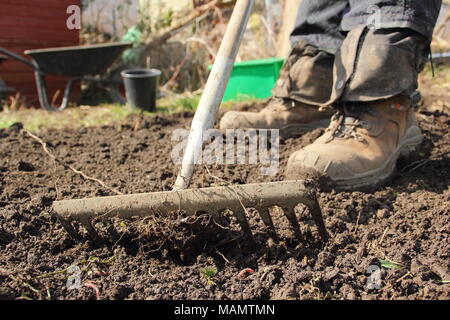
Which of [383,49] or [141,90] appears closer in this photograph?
[383,49]

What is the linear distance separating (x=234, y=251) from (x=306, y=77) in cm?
127

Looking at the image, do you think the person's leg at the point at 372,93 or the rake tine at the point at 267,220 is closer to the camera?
the rake tine at the point at 267,220

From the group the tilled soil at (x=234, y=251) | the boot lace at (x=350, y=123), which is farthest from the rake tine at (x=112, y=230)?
the boot lace at (x=350, y=123)

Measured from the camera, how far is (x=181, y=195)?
56.2 inches

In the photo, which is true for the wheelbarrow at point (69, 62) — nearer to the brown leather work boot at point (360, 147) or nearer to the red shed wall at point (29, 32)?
the red shed wall at point (29, 32)

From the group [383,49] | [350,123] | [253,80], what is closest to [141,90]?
[253,80]

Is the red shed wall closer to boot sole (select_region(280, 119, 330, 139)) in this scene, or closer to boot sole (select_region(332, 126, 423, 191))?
boot sole (select_region(280, 119, 330, 139))

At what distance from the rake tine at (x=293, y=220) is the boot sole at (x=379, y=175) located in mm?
475

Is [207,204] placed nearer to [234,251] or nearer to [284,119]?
[234,251]

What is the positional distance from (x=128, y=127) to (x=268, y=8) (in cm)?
271

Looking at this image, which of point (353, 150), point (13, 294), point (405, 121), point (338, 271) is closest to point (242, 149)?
point (353, 150)

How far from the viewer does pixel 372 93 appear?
1970 millimetres

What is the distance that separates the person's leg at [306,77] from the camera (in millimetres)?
2412

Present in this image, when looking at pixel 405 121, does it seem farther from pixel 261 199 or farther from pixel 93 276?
pixel 93 276
